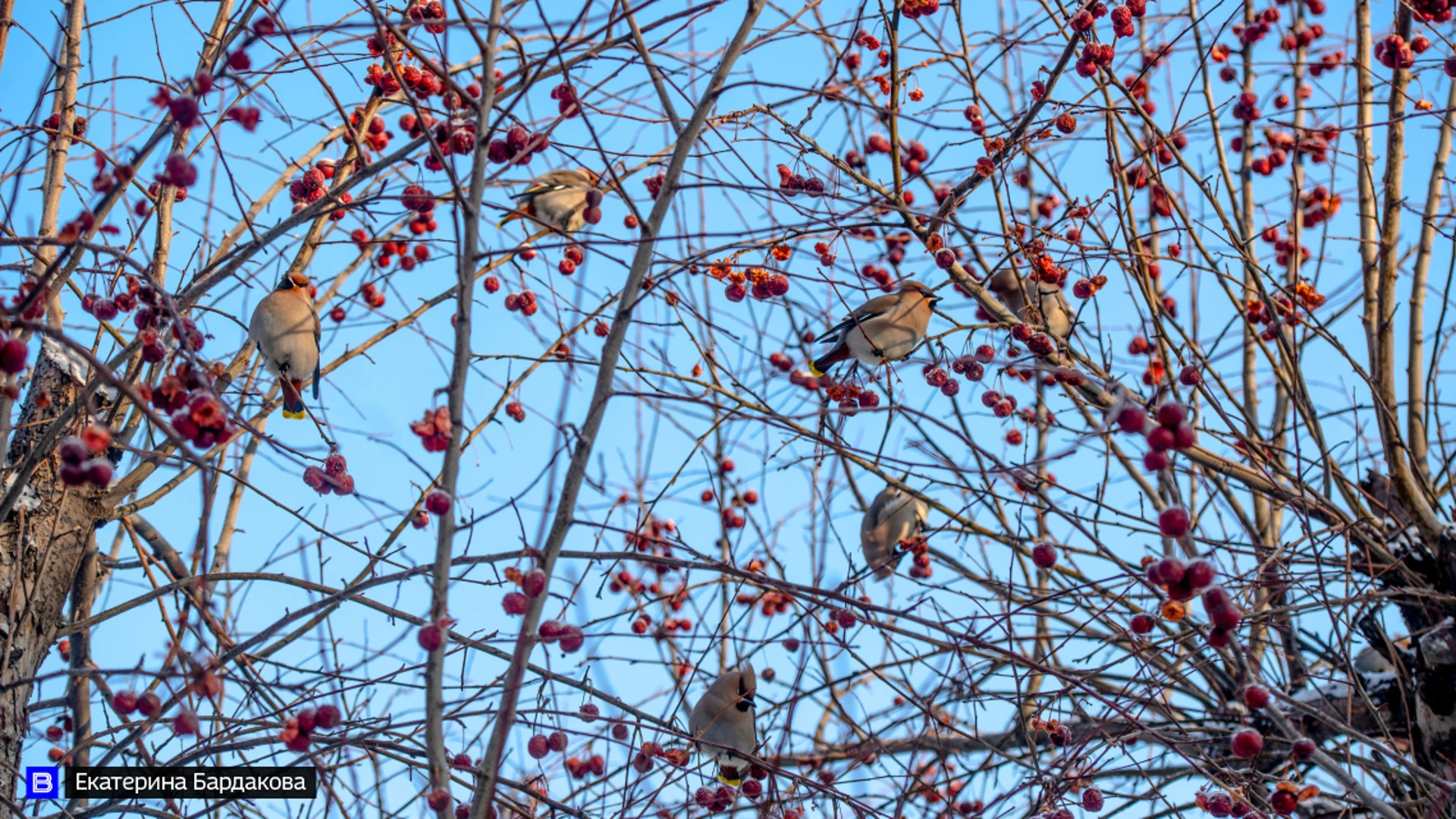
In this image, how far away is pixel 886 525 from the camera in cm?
525

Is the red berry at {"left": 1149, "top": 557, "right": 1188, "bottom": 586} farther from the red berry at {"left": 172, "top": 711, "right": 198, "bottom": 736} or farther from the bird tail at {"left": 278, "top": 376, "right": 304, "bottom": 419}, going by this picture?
the bird tail at {"left": 278, "top": 376, "right": 304, "bottom": 419}

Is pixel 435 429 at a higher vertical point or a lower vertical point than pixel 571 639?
higher

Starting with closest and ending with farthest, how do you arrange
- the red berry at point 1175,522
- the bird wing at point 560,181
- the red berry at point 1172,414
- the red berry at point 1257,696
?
the red berry at point 1172,414, the red berry at point 1175,522, the red berry at point 1257,696, the bird wing at point 560,181

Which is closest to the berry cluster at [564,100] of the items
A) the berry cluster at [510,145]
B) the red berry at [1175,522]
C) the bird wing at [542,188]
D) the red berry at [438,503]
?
the berry cluster at [510,145]

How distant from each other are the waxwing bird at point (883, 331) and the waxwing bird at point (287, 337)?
5.70ft

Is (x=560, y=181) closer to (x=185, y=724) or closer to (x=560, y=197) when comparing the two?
(x=560, y=197)

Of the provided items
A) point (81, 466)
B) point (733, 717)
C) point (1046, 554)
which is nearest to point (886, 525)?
point (733, 717)

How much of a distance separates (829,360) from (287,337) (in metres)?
1.95

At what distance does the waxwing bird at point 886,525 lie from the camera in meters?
5.25

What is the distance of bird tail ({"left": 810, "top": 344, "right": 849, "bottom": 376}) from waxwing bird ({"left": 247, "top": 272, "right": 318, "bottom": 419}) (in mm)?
1792

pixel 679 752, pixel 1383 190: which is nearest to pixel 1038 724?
pixel 679 752

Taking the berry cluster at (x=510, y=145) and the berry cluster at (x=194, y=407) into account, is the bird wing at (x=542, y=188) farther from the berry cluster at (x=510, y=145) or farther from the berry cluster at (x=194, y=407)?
the berry cluster at (x=194, y=407)

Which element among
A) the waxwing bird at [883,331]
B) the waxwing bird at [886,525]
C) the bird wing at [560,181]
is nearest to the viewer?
the waxwing bird at [883,331]

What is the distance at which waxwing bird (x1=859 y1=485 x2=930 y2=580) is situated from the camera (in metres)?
5.25
